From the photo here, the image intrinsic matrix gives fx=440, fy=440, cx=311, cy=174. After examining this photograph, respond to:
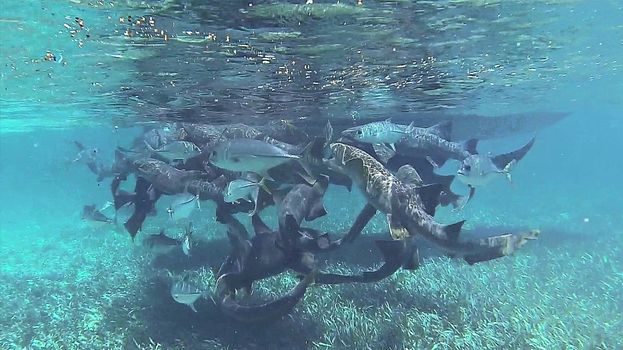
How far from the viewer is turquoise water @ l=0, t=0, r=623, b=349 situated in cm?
1052

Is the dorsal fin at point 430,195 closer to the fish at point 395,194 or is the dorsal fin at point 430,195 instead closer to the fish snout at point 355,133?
the fish at point 395,194

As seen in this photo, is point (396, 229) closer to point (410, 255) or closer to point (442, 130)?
point (410, 255)

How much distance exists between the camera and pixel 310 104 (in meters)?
23.7

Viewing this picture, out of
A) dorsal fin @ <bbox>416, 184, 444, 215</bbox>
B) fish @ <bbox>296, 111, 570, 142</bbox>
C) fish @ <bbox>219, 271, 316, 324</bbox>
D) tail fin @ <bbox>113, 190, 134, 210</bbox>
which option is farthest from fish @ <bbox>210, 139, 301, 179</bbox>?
fish @ <bbox>296, 111, 570, 142</bbox>

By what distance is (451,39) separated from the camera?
1435cm

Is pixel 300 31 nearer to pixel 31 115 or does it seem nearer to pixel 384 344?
pixel 384 344

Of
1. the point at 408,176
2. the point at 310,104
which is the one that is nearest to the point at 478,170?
the point at 408,176

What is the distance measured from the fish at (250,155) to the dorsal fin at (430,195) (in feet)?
9.53

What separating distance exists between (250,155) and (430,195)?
3802mm

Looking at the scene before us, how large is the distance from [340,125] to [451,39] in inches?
645

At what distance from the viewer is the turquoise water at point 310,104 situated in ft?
34.5

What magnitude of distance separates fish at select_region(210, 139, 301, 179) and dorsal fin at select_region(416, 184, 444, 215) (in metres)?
2.91

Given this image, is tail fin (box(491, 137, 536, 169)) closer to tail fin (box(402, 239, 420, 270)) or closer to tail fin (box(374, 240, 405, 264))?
tail fin (box(402, 239, 420, 270))

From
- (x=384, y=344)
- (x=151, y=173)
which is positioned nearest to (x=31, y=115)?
(x=151, y=173)
